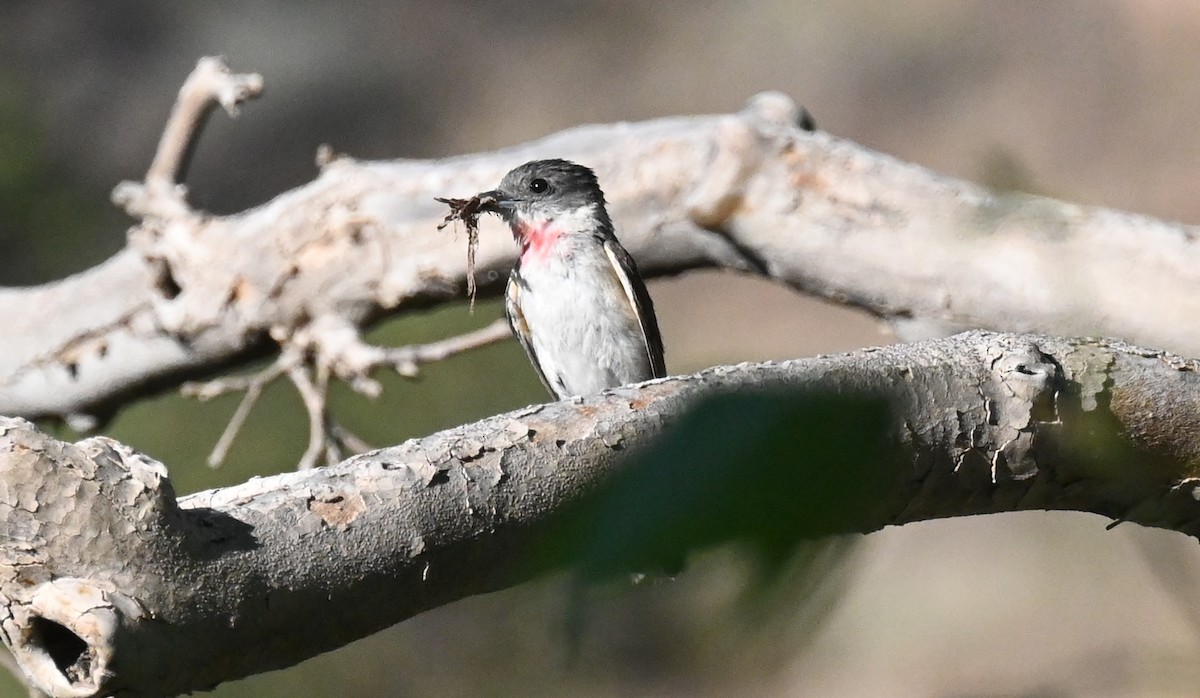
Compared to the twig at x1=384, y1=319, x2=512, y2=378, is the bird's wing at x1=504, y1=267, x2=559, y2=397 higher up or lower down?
higher up

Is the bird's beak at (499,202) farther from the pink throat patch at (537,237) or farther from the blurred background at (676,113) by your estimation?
the blurred background at (676,113)

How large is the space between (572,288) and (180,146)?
5.43ft

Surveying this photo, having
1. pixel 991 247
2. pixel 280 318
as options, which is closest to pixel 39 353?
pixel 280 318

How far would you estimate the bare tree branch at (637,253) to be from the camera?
12.0ft

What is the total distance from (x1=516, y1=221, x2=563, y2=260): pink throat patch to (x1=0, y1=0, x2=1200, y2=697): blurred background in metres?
2.64

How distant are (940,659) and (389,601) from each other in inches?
322

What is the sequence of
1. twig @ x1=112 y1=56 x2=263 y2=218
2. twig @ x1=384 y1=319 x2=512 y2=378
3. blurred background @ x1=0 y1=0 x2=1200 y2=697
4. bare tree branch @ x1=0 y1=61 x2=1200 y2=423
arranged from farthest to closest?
blurred background @ x1=0 y1=0 x2=1200 y2=697, twig @ x1=112 y1=56 x2=263 y2=218, twig @ x1=384 y1=319 x2=512 y2=378, bare tree branch @ x1=0 y1=61 x2=1200 y2=423

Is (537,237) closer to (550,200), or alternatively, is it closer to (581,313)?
(550,200)

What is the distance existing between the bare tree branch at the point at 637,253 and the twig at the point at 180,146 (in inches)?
0.4

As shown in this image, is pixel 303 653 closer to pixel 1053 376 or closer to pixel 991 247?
pixel 1053 376

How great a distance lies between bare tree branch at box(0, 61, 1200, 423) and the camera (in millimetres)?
3658

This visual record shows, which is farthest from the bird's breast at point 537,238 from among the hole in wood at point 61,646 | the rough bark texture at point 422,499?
the hole in wood at point 61,646

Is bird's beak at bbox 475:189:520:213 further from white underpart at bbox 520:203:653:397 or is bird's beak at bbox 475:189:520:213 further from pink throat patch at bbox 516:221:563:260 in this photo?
white underpart at bbox 520:203:653:397

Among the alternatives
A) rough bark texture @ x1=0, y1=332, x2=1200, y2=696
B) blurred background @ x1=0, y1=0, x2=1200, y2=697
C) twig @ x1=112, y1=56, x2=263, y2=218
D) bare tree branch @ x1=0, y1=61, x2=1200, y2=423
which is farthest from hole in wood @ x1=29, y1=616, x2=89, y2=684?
blurred background @ x1=0, y1=0, x2=1200, y2=697
